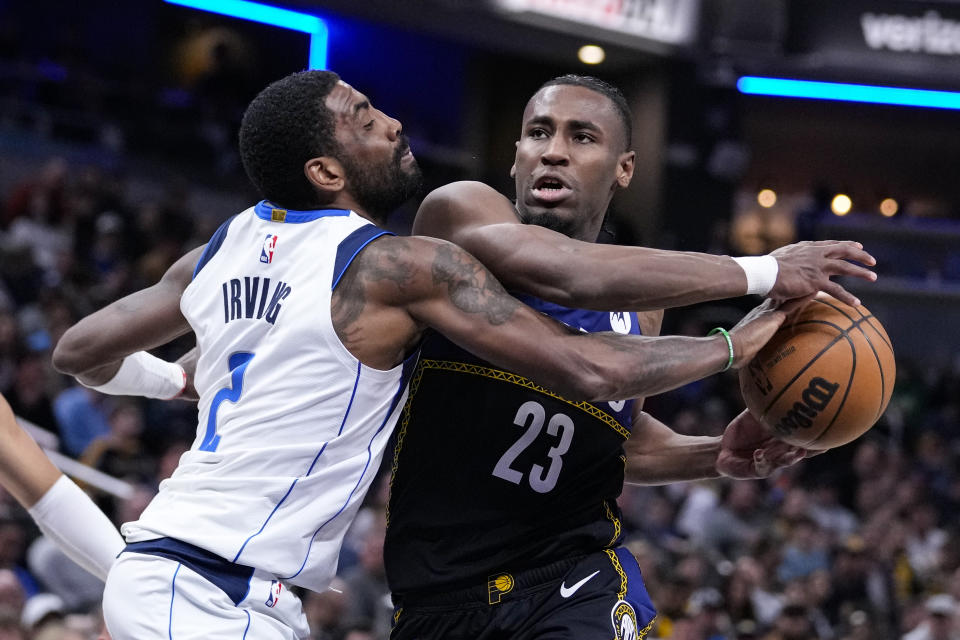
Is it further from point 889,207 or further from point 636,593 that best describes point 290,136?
point 889,207

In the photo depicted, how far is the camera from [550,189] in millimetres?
3570

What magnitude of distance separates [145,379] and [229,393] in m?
0.81

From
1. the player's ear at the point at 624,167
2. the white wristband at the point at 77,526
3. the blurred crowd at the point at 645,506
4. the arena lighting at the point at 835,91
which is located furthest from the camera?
the arena lighting at the point at 835,91

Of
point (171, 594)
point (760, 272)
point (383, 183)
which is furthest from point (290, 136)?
point (760, 272)

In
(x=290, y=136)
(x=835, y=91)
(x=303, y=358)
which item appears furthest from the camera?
(x=835, y=91)


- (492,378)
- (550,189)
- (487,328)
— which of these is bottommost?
(492,378)

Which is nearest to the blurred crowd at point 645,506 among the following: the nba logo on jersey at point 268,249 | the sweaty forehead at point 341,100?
the nba logo on jersey at point 268,249

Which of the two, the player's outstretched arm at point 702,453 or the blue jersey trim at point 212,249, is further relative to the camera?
the player's outstretched arm at point 702,453

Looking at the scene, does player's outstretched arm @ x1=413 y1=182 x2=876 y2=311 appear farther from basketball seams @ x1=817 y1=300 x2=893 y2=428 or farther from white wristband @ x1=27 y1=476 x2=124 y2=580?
white wristband @ x1=27 y1=476 x2=124 y2=580

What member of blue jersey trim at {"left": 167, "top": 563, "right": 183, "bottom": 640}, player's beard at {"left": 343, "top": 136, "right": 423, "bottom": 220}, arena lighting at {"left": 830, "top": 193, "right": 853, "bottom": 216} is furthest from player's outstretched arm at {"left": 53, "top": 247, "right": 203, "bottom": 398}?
arena lighting at {"left": 830, "top": 193, "right": 853, "bottom": 216}

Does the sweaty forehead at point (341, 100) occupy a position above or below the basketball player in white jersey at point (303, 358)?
above

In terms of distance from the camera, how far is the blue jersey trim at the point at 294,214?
304 cm

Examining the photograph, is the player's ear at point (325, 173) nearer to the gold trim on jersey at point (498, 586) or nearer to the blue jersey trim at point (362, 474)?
the blue jersey trim at point (362, 474)

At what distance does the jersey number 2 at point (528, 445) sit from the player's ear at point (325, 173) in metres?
0.82
